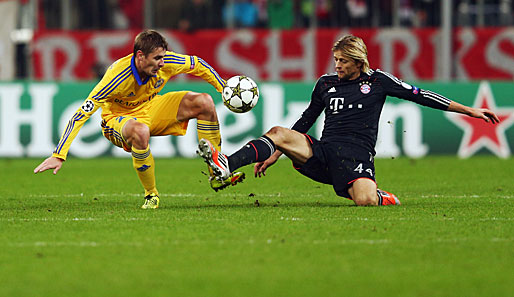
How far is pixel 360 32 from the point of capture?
19.9 m

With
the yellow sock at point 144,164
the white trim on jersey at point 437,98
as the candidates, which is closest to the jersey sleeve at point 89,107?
the yellow sock at point 144,164

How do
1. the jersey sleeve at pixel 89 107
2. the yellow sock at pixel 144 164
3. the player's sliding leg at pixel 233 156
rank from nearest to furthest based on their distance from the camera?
the player's sliding leg at pixel 233 156 → the jersey sleeve at pixel 89 107 → the yellow sock at pixel 144 164

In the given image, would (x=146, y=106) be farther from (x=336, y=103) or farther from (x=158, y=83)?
(x=336, y=103)

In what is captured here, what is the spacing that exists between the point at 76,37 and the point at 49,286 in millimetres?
15871

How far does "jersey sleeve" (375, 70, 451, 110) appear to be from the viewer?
8.42 m

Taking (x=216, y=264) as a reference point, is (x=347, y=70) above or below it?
above

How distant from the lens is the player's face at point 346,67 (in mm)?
8516

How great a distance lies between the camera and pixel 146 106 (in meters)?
8.75

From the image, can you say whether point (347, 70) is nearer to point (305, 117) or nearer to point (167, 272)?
point (305, 117)

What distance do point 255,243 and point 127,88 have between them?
2.58 metres

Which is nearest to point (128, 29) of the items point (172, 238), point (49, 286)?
point (172, 238)

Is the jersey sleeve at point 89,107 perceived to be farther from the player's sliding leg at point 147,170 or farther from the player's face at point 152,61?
the player's sliding leg at point 147,170

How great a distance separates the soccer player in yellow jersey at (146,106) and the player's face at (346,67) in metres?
1.07

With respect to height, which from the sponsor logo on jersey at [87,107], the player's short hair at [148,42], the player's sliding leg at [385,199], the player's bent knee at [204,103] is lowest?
the player's sliding leg at [385,199]
